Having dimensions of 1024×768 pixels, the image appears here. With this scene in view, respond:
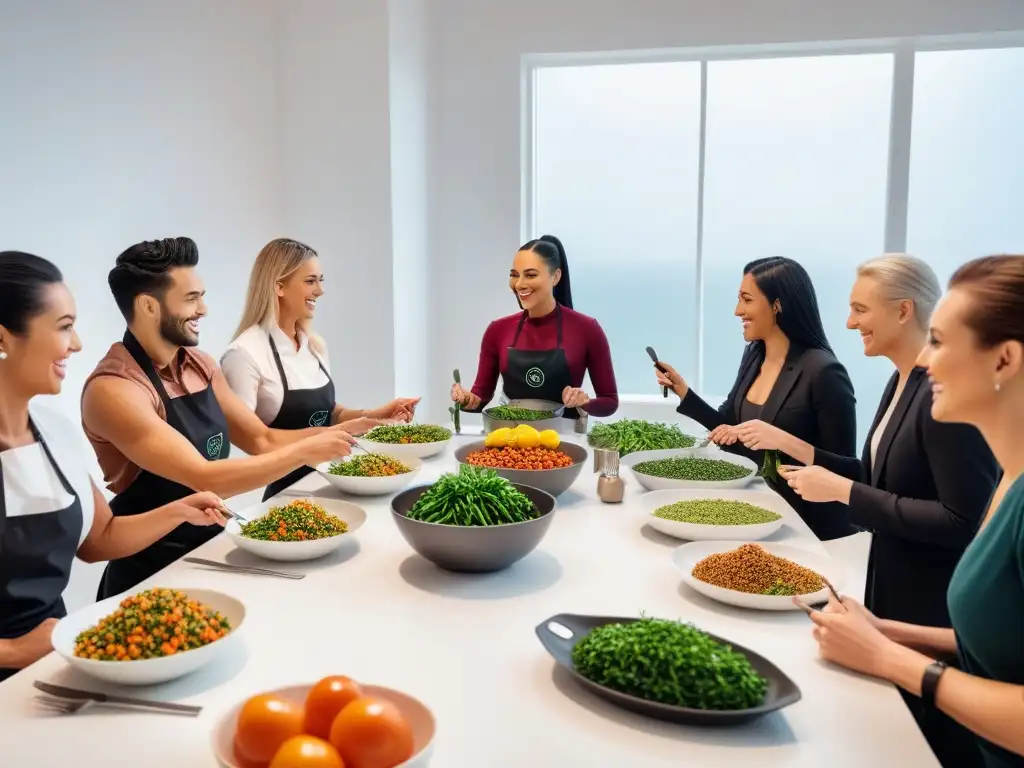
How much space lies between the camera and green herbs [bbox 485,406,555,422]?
10.3ft

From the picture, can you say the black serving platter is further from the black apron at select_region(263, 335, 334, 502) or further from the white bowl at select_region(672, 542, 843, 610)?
the black apron at select_region(263, 335, 334, 502)

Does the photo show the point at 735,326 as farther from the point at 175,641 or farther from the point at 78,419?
the point at 175,641

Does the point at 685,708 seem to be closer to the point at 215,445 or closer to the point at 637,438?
the point at 637,438

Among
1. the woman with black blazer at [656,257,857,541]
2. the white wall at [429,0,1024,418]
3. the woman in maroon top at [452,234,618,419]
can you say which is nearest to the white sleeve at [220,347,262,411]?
the woman in maroon top at [452,234,618,419]

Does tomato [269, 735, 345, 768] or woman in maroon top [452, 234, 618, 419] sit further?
woman in maroon top [452, 234, 618, 419]

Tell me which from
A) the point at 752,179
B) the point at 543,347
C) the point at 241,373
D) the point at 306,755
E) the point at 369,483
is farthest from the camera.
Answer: the point at 752,179

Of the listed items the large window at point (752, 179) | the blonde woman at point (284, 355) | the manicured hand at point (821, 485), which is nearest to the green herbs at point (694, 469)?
the manicured hand at point (821, 485)

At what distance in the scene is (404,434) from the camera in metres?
2.94

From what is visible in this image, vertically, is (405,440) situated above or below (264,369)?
below

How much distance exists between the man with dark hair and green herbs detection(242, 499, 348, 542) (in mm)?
378

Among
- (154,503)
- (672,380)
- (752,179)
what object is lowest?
(154,503)

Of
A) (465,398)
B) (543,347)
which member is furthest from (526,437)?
(543,347)

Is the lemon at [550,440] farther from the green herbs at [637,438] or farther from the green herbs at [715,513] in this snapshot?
the green herbs at [715,513]

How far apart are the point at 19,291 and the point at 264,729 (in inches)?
49.5
